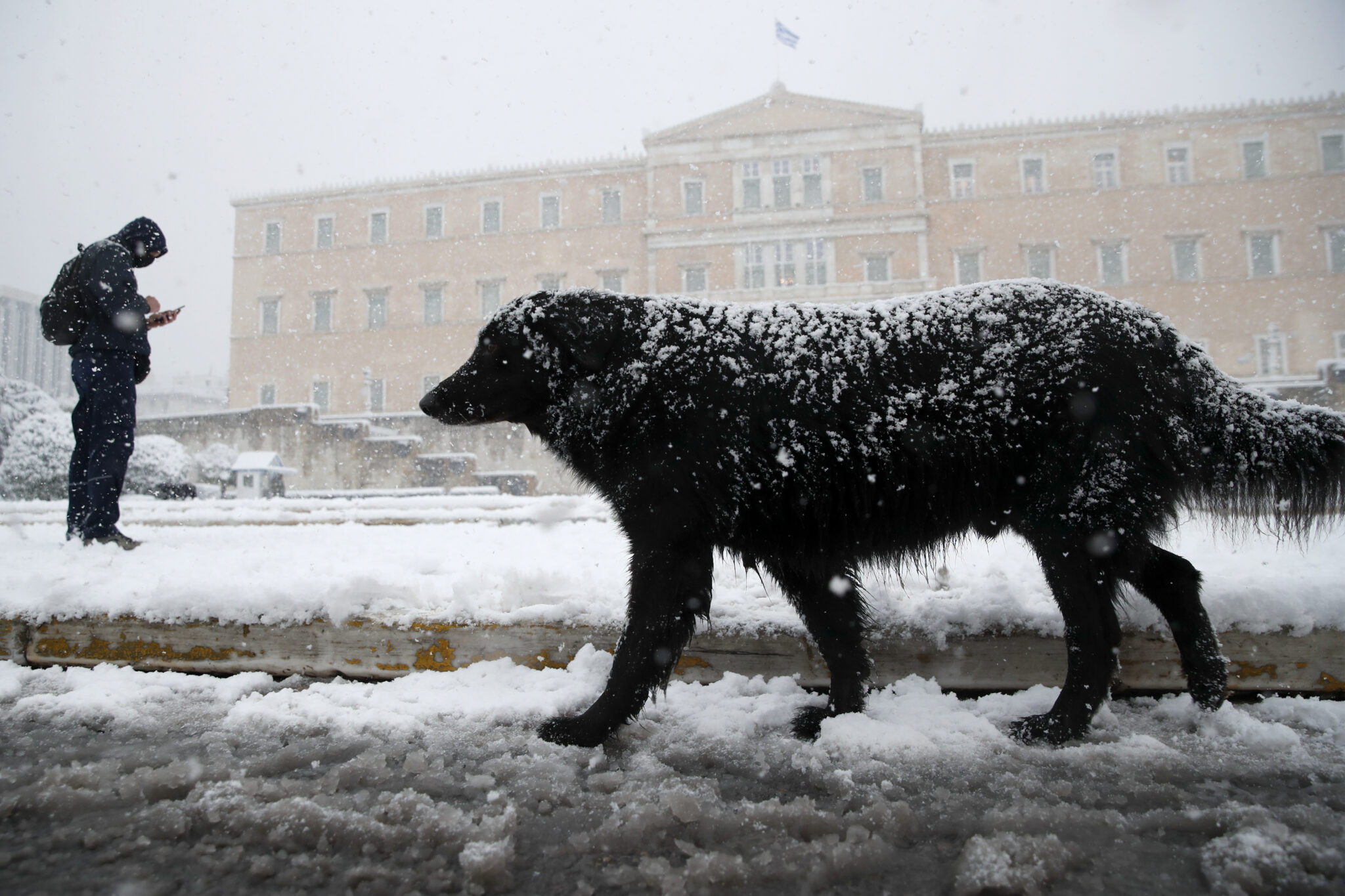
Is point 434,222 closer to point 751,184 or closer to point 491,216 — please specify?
point 491,216

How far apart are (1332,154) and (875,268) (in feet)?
53.2

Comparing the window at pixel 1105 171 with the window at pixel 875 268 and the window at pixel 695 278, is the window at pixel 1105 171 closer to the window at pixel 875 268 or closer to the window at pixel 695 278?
the window at pixel 875 268

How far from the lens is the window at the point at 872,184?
2603 centimetres

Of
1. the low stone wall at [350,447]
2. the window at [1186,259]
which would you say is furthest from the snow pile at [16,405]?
the window at [1186,259]

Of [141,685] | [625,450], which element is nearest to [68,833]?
[141,685]

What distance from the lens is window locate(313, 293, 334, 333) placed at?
29.7m

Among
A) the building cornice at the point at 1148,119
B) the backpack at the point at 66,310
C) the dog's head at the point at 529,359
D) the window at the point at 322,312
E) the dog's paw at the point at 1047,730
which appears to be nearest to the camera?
the dog's paw at the point at 1047,730

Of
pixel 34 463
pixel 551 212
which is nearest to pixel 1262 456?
pixel 34 463

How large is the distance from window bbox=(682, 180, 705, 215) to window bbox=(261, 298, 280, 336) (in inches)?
712

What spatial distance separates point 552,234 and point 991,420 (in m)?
28.2

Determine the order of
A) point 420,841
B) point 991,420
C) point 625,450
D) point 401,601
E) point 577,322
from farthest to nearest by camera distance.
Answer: point 401,601
point 577,322
point 625,450
point 991,420
point 420,841

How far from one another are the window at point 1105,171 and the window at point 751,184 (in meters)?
12.3

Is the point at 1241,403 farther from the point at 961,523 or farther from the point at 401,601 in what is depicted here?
the point at 401,601

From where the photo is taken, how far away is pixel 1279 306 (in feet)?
80.6
